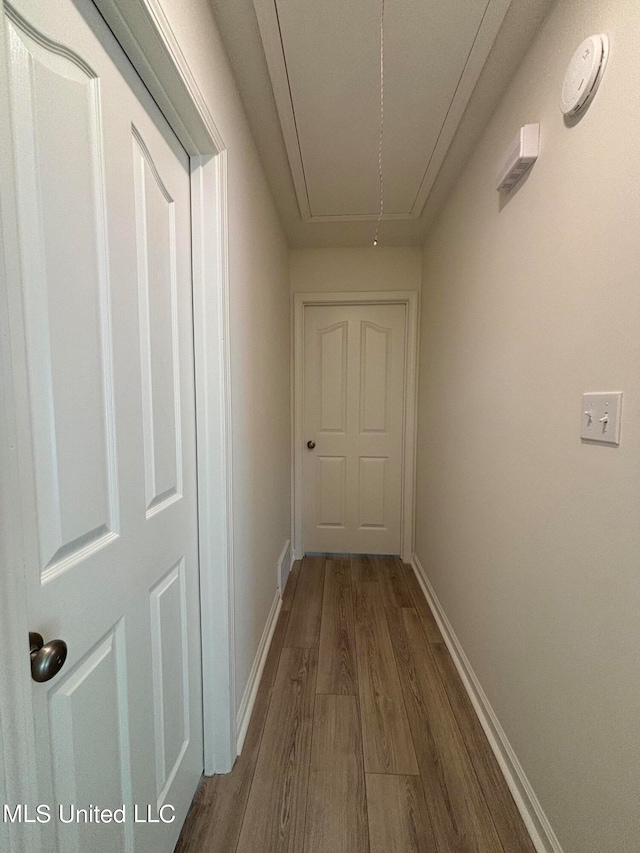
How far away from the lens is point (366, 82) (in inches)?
45.6

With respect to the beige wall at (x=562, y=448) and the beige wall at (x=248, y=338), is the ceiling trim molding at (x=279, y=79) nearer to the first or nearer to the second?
the beige wall at (x=248, y=338)

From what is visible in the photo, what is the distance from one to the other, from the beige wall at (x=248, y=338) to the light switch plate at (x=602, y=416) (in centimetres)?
103

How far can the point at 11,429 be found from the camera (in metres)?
0.42

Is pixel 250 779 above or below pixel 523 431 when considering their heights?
below

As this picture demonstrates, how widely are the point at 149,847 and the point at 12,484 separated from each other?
100cm

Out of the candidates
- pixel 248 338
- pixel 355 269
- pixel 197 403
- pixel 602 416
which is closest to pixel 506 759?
pixel 602 416

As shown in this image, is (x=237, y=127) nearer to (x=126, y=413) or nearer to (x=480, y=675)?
(x=126, y=413)

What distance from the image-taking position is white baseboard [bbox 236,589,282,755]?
1.18 meters

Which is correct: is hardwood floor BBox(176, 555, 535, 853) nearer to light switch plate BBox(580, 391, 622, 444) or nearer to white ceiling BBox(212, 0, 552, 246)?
light switch plate BBox(580, 391, 622, 444)

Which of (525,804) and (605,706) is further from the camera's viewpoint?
(525,804)

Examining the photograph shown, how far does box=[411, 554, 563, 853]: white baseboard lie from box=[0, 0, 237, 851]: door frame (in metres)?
0.93

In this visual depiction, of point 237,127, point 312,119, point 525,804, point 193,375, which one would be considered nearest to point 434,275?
point 312,119

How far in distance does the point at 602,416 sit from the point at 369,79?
1373 mm

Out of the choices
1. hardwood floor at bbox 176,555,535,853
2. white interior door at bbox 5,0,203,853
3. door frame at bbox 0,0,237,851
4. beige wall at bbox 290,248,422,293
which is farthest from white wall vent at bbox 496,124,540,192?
hardwood floor at bbox 176,555,535,853
